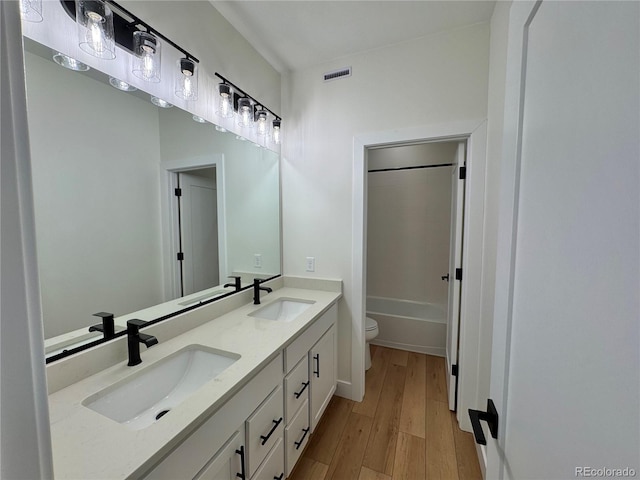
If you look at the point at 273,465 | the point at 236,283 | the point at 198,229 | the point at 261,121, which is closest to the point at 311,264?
the point at 236,283

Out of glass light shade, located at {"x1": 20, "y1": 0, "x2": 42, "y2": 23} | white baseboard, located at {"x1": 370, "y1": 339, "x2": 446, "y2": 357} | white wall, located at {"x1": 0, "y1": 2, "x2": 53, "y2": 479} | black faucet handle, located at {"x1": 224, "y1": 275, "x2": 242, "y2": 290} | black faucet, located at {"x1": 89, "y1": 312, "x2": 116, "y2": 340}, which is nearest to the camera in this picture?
white wall, located at {"x1": 0, "y1": 2, "x2": 53, "y2": 479}

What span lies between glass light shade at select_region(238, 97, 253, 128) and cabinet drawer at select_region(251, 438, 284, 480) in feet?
6.26

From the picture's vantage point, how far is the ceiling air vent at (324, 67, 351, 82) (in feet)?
6.38

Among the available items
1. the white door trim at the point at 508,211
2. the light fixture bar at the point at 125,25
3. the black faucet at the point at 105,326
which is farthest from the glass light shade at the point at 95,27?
the white door trim at the point at 508,211

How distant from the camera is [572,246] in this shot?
1.32 ft

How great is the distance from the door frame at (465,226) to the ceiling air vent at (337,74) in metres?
0.50

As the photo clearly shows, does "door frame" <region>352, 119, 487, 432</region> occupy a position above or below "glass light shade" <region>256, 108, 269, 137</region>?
below

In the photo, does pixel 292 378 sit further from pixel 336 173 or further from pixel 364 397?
pixel 336 173

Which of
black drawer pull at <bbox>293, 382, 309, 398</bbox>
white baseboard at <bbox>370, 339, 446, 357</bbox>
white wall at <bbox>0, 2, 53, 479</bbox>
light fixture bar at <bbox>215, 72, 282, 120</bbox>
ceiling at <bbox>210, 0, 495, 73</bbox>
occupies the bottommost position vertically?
white baseboard at <bbox>370, 339, 446, 357</bbox>

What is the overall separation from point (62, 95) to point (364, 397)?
8.39 feet

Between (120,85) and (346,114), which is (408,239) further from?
(120,85)

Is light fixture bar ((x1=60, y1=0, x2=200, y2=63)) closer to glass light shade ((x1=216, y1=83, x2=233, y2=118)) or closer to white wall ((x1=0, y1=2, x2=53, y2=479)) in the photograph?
glass light shade ((x1=216, y1=83, x2=233, y2=118))

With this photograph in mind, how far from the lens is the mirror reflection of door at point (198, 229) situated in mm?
1471

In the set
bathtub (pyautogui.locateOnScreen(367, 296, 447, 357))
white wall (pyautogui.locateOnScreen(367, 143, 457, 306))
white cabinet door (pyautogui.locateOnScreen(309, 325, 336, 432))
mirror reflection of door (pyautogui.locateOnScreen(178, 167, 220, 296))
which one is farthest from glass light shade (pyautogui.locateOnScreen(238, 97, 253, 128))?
bathtub (pyautogui.locateOnScreen(367, 296, 447, 357))
